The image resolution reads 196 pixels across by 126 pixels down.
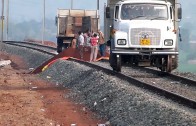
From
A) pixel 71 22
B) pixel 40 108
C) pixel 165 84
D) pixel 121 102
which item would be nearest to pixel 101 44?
pixel 71 22

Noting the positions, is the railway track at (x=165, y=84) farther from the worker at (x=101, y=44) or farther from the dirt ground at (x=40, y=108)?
the worker at (x=101, y=44)

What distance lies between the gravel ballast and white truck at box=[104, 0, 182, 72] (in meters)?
1.46

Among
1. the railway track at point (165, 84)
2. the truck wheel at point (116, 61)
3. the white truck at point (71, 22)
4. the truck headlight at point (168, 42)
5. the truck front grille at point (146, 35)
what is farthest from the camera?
the white truck at point (71, 22)

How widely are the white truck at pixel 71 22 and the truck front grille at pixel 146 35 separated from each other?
22.8 meters

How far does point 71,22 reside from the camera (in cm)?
4594

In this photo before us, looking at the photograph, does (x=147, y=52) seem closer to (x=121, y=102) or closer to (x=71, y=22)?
(x=121, y=102)

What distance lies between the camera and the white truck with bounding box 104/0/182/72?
2270 centimetres

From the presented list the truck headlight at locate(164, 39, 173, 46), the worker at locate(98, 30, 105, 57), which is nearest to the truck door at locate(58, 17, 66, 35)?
the worker at locate(98, 30, 105, 57)

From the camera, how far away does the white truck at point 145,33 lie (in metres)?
22.7

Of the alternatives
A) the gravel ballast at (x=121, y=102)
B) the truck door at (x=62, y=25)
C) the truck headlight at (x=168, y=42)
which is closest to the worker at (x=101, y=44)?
the gravel ballast at (x=121, y=102)

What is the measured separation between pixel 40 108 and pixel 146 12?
313 inches

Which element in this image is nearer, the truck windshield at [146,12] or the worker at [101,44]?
the truck windshield at [146,12]

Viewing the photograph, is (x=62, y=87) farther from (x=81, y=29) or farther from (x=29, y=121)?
(x=81, y=29)

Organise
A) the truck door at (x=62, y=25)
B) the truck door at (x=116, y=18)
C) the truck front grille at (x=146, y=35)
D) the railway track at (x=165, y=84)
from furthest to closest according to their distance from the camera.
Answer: the truck door at (x=62, y=25), the truck door at (x=116, y=18), the truck front grille at (x=146, y=35), the railway track at (x=165, y=84)
